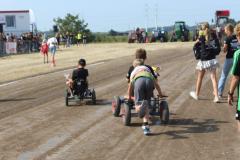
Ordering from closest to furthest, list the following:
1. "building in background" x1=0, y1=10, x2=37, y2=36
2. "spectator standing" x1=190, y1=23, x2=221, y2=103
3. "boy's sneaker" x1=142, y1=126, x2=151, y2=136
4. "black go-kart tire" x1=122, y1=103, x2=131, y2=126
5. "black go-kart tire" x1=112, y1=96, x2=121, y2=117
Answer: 1. "boy's sneaker" x1=142, y1=126, x2=151, y2=136
2. "black go-kart tire" x1=122, y1=103, x2=131, y2=126
3. "black go-kart tire" x1=112, y1=96, x2=121, y2=117
4. "spectator standing" x1=190, y1=23, x2=221, y2=103
5. "building in background" x1=0, y1=10, x2=37, y2=36

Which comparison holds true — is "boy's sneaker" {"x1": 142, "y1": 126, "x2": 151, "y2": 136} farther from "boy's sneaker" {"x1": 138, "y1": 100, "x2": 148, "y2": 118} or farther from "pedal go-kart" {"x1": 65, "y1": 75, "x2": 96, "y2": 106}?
"pedal go-kart" {"x1": 65, "y1": 75, "x2": 96, "y2": 106}

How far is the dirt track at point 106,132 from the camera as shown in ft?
26.6

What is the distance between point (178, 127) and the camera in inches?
392

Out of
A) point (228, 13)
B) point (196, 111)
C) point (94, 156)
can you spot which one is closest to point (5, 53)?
point (228, 13)

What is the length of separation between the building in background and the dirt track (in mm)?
41082

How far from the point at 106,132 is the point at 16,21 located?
4766cm

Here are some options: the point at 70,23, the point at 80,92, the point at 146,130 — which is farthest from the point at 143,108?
the point at 70,23

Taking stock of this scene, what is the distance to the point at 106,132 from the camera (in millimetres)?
9680

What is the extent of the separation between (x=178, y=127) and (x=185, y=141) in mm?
1186

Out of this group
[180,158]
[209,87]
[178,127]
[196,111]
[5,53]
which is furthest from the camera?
[5,53]

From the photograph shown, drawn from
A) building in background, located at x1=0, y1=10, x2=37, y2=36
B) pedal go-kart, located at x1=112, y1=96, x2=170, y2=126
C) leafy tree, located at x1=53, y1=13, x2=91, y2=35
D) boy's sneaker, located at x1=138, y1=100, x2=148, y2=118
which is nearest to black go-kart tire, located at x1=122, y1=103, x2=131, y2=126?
pedal go-kart, located at x1=112, y1=96, x2=170, y2=126

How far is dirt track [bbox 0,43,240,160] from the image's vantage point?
26.6 ft

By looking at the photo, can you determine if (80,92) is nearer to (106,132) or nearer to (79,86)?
(79,86)

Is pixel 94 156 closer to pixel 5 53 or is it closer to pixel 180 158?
pixel 180 158
